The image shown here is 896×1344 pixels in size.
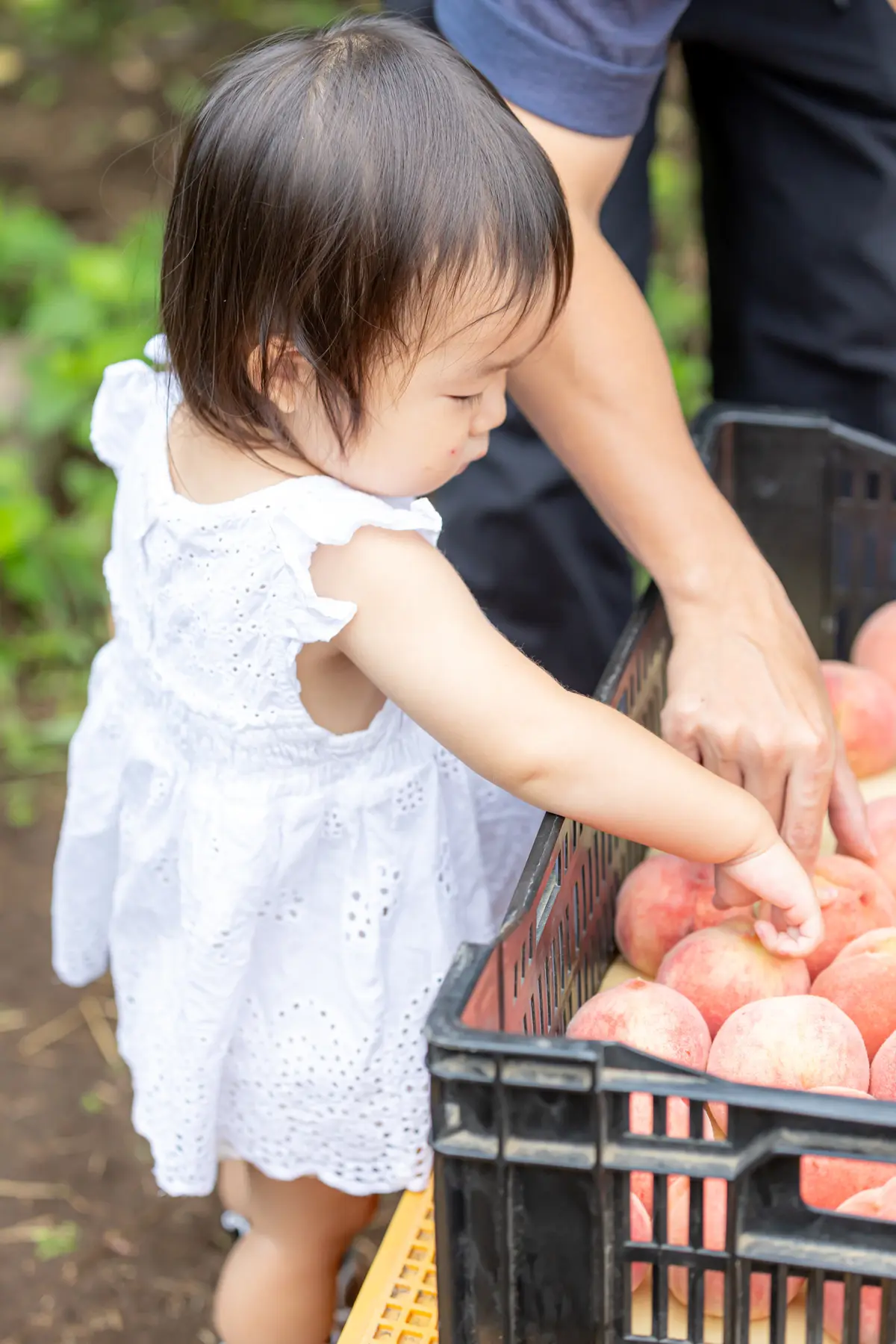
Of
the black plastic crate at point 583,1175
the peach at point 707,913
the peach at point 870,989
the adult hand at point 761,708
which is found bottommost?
the peach at point 707,913

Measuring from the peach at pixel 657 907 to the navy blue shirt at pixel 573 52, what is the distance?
1.82 feet

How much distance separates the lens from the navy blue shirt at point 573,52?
1176mm

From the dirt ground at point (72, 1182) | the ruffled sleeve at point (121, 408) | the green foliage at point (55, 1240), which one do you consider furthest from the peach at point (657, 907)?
the green foliage at point (55, 1240)

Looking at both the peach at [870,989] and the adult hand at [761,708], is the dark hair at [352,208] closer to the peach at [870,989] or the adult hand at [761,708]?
the adult hand at [761,708]

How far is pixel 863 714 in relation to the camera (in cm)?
137

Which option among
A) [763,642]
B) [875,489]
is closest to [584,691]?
[875,489]

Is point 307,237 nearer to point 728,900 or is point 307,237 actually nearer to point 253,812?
point 253,812

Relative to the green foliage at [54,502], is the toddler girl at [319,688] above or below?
above

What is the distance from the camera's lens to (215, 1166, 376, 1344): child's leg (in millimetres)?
1284

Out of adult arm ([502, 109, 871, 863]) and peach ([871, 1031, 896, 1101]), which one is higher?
adult arm ([502, 109, 871, 863])

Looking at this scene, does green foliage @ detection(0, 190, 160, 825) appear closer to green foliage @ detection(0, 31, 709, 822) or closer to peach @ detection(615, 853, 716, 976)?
green foliage @ detection(0, 31, 709, 822)

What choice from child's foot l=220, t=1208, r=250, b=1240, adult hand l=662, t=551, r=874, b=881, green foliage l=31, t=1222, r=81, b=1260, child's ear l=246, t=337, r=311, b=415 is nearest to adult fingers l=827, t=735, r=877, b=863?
adult hand l=662, t=551, r=874, b=881

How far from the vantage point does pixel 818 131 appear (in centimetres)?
154

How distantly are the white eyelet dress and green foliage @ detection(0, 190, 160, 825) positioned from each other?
42.4 inches
